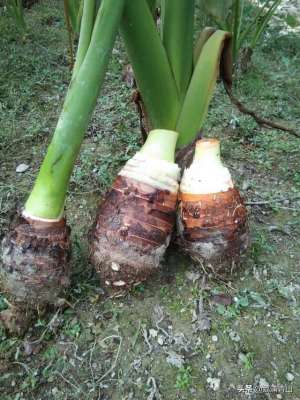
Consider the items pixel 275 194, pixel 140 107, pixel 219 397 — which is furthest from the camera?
pixel 275 194

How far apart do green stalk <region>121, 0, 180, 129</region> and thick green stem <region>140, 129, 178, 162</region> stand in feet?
0.23

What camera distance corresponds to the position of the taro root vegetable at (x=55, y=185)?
2.76ft

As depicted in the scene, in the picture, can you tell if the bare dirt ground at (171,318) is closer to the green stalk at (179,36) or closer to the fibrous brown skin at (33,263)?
the fibrous brown skin at (33,263)

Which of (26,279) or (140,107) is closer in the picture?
(26,279)

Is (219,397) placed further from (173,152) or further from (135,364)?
(173,152)

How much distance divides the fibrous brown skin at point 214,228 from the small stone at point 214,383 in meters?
0.25

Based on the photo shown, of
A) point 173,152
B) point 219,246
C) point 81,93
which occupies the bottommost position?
point 219,246

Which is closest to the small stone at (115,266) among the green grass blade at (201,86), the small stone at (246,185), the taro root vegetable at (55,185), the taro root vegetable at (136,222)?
the taro root vegetable at (136,222)

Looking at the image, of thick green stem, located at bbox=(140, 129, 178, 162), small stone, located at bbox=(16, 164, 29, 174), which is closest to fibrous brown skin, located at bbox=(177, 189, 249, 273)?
thick green stem, located at bbox=(140, 129, 178, 162)

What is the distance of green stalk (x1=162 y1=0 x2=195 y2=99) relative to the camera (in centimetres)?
99

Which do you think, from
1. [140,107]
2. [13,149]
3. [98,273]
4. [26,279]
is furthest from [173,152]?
[13,149]

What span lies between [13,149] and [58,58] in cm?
78

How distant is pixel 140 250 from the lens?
0.91 metres

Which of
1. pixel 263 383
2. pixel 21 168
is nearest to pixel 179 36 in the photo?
pixel 21 168
